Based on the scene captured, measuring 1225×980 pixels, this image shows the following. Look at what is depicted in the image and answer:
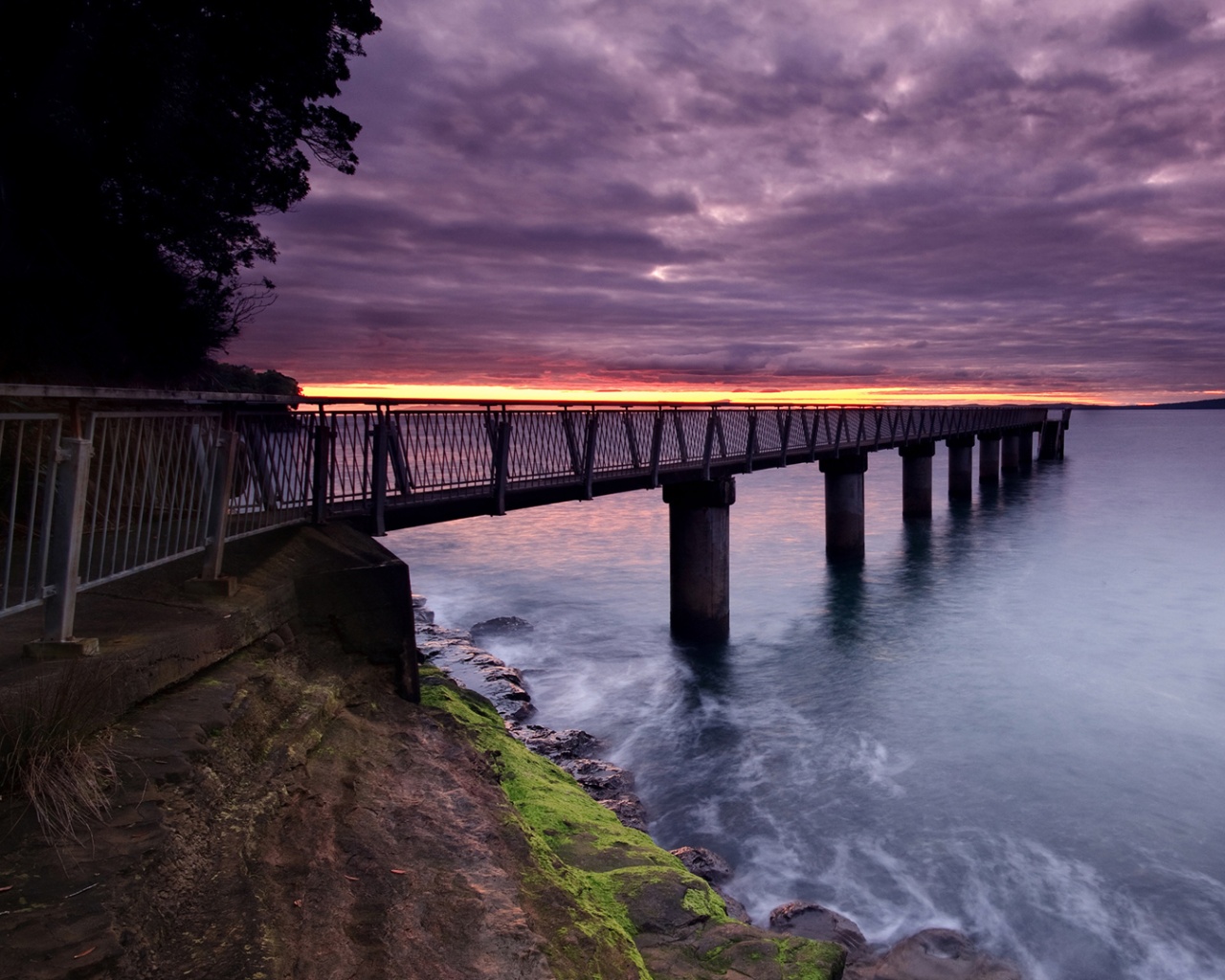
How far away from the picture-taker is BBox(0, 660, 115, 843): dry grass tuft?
10.4 ft

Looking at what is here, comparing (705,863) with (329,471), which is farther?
(705,863)

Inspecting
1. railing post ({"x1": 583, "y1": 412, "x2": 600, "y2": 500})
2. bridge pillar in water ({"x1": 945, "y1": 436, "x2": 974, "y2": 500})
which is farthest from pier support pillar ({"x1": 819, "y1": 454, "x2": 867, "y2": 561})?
bridge pillar in water ({"x1": 945, "y1": 436, "x2": 974, "y2": 500})

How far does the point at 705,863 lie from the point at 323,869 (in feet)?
21.7

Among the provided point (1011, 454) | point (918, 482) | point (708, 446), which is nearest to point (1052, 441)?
point (1011, 454)

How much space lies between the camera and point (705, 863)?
9383mm

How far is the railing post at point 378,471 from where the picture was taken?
964 centimetres

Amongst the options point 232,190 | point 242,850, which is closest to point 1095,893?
point 242,850

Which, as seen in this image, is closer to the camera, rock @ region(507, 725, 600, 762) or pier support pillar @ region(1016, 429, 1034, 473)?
rock @ region(507, 725, 600, 762)

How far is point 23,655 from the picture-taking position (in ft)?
13.8

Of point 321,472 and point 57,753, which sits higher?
point 321,472

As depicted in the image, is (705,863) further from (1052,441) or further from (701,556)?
Result: (1052,441)

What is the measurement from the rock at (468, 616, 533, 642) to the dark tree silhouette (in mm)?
10186

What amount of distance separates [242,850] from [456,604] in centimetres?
2262

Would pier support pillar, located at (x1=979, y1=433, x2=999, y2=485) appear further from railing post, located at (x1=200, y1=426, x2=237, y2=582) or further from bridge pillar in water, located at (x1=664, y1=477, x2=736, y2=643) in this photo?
railing post, located at (x1=200, y1=426, x2=237, y2=582)
